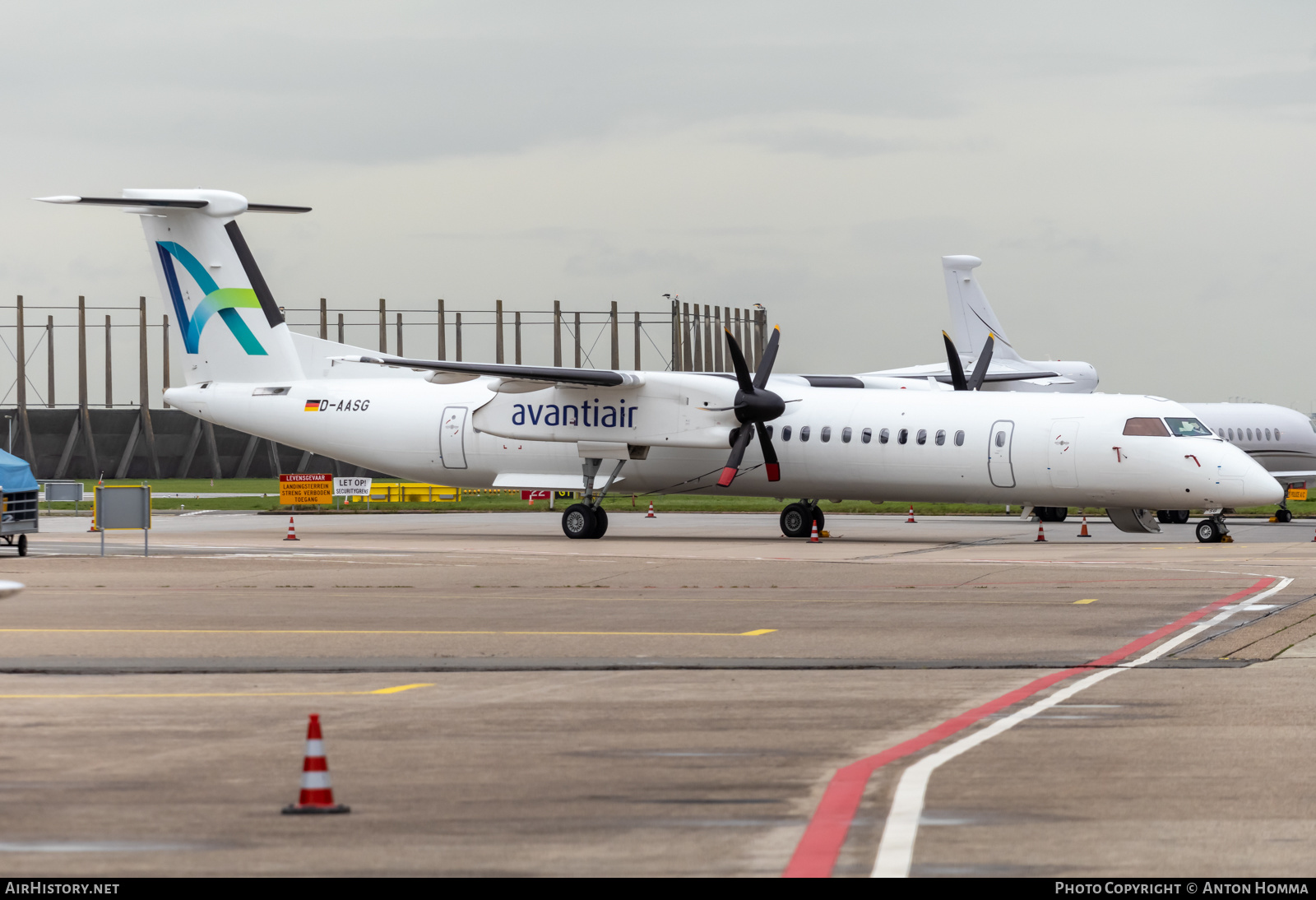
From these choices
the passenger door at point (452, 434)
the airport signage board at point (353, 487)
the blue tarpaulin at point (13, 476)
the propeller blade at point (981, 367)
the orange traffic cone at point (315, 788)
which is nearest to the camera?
the orange traffic cone at point (315, 788)

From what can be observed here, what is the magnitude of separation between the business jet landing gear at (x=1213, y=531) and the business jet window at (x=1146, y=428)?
2341mm

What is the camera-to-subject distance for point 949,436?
104ft

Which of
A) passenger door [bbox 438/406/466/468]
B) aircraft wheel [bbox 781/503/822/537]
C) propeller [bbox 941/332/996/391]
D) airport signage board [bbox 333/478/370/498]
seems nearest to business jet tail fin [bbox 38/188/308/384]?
passenger door [bbox 438/406/466/468]

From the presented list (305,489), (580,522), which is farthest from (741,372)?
(305,489)

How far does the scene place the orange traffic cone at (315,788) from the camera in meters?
7.57

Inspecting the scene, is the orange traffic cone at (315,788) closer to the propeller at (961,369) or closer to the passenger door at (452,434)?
the passenger door at (452,434)

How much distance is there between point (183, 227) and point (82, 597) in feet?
62.4

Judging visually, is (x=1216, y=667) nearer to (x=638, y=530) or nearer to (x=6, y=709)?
(x=6, y=709)

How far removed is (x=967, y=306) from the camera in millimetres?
54656

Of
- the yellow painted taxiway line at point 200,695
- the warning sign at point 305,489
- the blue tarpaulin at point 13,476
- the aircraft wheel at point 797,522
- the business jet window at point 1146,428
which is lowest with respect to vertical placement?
the yellow painted taxiway line at point 200,695

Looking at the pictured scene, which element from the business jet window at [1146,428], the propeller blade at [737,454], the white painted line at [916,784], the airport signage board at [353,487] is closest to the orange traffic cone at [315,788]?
the white painted line at [916,784]

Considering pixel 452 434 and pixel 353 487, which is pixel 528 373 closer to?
pixel 452 434

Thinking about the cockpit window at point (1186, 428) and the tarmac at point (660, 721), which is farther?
the cockpit window at point (1186, 428)

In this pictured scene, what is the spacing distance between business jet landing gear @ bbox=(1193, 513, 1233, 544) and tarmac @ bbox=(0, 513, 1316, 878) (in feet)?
26.1
